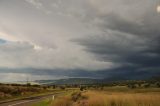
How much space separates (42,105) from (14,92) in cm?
3040

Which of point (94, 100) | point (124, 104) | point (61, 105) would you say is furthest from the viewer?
point (61, 105)

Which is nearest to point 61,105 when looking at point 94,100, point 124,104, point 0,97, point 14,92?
point 94,100

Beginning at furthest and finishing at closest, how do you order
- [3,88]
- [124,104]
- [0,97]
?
[3,88], [0,97], [124,104]

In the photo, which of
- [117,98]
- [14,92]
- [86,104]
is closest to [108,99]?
[117,98]

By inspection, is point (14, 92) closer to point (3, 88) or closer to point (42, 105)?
point (3, 88)

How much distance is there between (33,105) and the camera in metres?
31.7

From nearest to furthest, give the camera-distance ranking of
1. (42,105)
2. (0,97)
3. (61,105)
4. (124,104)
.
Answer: (124,104) → (61,105) → (42,105) → (0,97)

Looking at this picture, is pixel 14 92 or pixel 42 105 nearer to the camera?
pixel 42 105

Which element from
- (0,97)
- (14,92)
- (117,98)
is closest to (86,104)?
(117,98)

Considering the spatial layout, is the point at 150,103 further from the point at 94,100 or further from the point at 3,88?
the point at 3,88

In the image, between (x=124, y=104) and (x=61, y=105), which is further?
(x=61, y=105)

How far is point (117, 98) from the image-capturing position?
19.1 m

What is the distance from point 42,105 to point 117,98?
14363 mm

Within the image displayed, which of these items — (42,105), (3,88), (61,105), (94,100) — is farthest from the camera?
(3,88)
